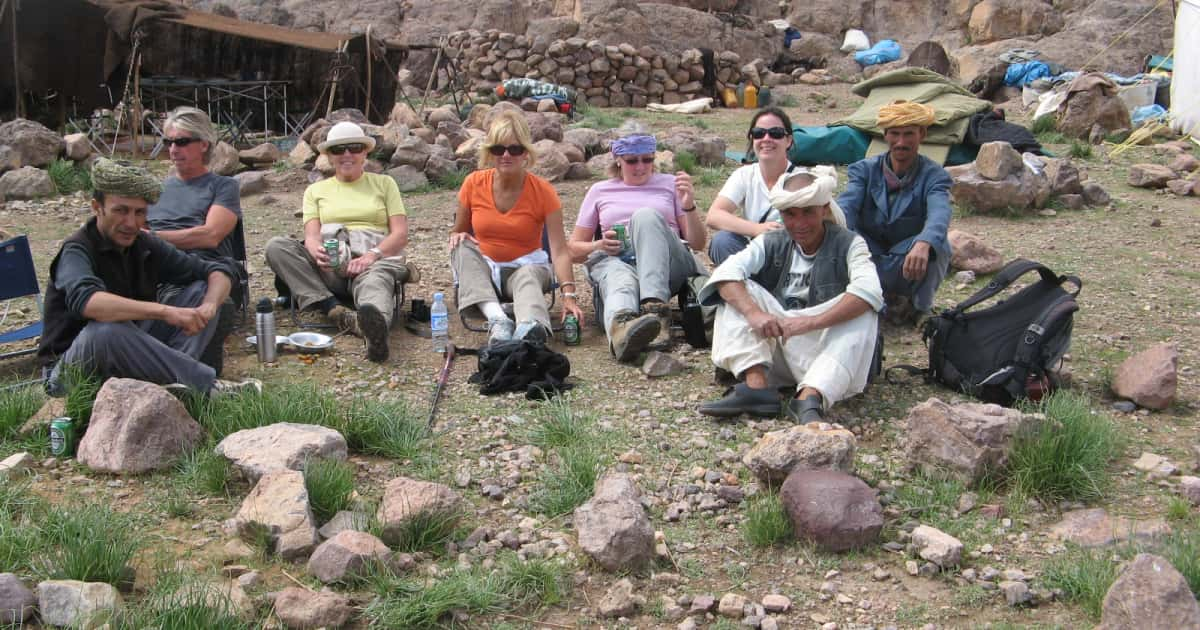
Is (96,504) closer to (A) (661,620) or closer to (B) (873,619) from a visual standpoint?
(A) (661,620)

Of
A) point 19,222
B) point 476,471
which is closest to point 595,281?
point 476,471

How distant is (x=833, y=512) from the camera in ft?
11.3

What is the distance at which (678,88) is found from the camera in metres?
19.2

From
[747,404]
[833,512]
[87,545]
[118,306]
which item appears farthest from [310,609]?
[747,404]

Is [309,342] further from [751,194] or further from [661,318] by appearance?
[751,194]

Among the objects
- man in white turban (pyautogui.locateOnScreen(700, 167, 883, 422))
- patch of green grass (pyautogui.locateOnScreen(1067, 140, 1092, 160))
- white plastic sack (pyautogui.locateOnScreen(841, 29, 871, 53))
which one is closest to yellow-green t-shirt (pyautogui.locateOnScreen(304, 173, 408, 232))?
man in white turban (pyautogui.locateOnScreen(700, 167, 883, 422))

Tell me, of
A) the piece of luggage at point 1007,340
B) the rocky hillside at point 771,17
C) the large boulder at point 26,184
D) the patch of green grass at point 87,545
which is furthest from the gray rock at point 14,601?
the rocky hillside at point 771,17

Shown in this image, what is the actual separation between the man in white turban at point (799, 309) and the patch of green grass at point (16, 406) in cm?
277

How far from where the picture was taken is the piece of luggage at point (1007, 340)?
461 cm

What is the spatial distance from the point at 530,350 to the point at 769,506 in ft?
5.77

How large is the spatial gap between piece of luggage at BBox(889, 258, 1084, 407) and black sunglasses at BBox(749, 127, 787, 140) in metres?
1.40

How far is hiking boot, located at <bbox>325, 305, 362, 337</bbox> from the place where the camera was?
19.0 feet

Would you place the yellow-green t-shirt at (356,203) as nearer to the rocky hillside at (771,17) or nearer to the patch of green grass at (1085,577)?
the patch of green grass at (1085,577)

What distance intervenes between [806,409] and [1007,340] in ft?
3.59
